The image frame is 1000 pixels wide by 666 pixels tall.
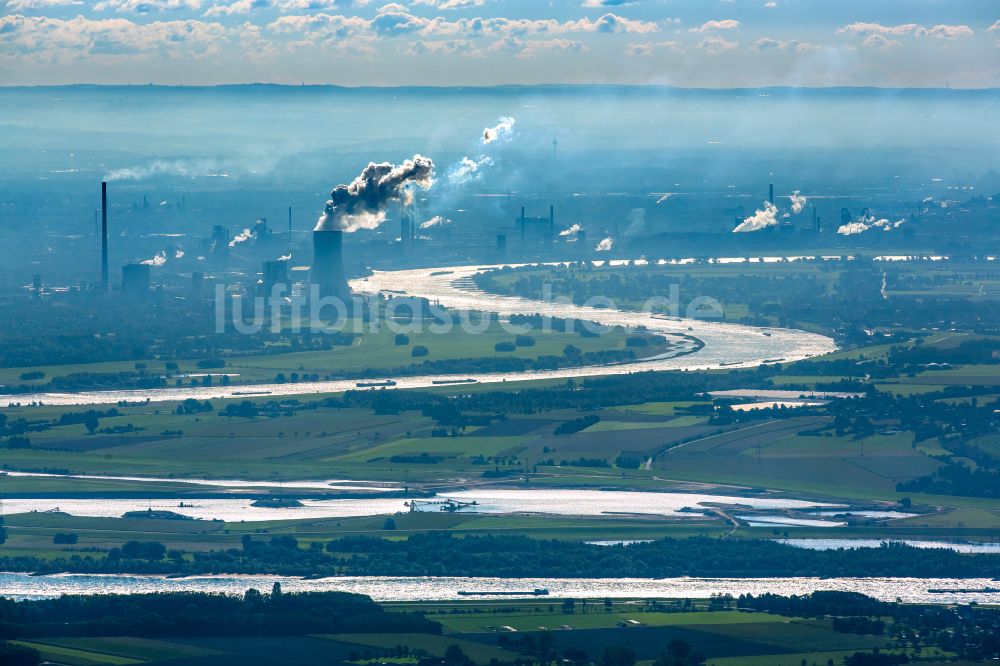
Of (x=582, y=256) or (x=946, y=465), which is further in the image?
(x=582, y=256)

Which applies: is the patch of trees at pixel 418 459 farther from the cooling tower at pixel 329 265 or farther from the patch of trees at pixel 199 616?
the cooling tower at pixel 329 265

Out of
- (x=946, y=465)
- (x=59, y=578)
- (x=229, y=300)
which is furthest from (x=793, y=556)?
(x=229, y=300)

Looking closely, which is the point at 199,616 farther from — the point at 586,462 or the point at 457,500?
the point at 586,462

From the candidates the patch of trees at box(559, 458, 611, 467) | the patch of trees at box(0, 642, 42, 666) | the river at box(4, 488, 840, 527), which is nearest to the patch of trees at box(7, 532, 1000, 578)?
the river at box(4, 488, 840, 527)

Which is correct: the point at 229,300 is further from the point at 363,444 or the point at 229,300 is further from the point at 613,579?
the point at 613,579

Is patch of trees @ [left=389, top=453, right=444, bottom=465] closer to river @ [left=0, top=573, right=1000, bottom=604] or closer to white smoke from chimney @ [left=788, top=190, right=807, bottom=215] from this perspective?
river @ [left=0, top=573, right=1000, bottom=604]

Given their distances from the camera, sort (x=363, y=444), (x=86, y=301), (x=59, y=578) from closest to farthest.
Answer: (x=59, y=578) < (x=363, y=444) < (x=86, y=301)
